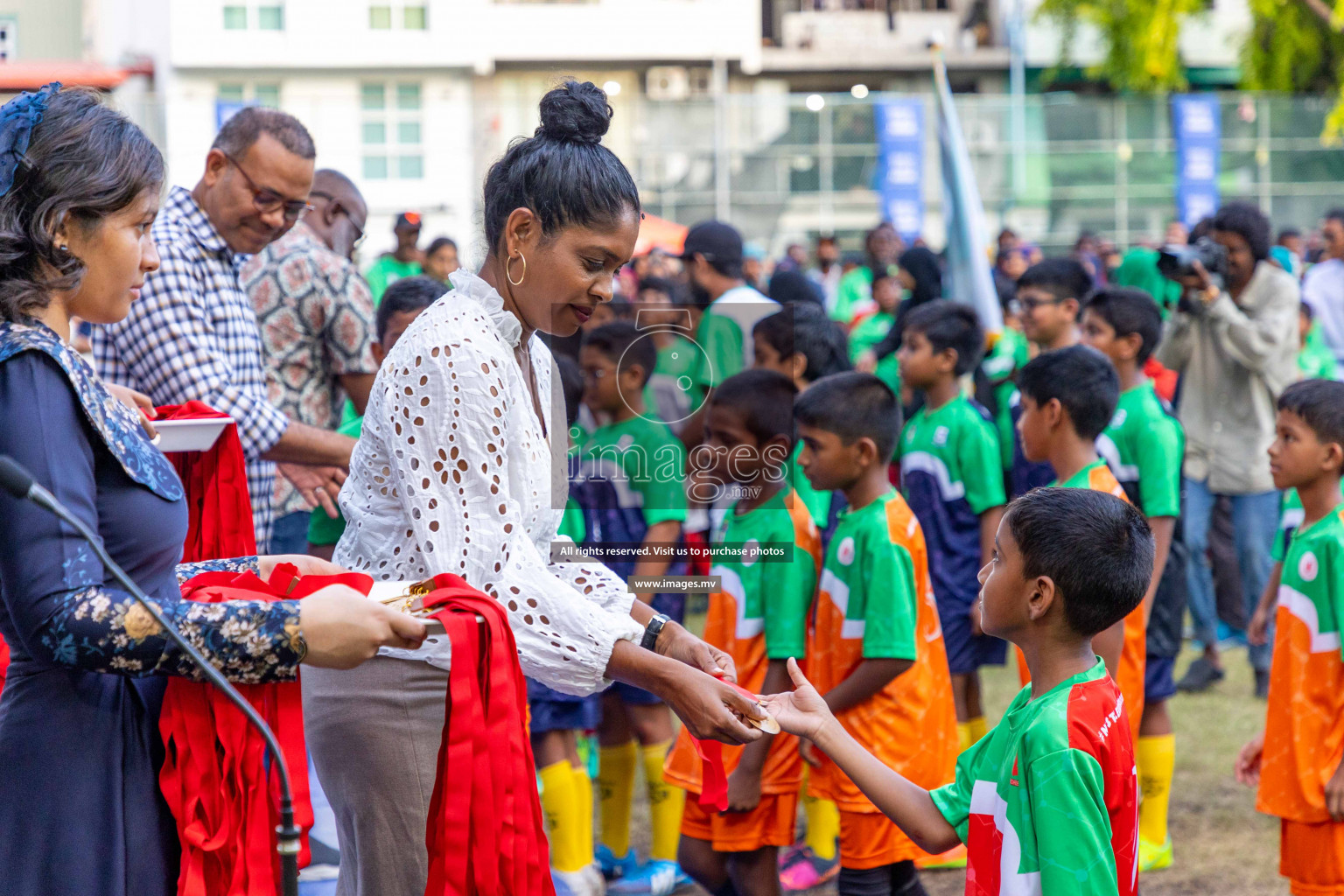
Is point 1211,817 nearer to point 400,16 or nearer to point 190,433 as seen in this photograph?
point 190,433

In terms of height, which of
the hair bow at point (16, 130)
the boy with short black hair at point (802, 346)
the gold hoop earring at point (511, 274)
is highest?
the hair bow at point (16, 130)

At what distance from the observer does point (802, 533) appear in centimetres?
372

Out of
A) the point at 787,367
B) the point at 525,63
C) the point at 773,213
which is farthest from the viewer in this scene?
the point at 525,63

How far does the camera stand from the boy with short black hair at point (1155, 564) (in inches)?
174

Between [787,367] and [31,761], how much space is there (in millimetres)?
3515

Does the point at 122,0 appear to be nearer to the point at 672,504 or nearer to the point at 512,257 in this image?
the point at 672,504

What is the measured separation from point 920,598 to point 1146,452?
1.44 m

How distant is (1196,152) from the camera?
747 inches

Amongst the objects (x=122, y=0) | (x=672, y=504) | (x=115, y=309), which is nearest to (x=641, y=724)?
(x=672, y=504)

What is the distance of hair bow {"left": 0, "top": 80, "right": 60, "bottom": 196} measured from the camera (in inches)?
70.9

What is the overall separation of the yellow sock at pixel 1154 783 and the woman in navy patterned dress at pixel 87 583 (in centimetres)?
339

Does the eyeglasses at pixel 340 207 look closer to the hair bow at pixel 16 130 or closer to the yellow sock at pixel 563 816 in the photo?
the yellow sock at pixel 563 816

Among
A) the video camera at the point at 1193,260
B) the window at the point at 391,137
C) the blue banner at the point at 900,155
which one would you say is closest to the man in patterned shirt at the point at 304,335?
the video camera at the point at 1193,260

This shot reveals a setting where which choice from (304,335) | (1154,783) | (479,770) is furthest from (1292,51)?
(479,770)
